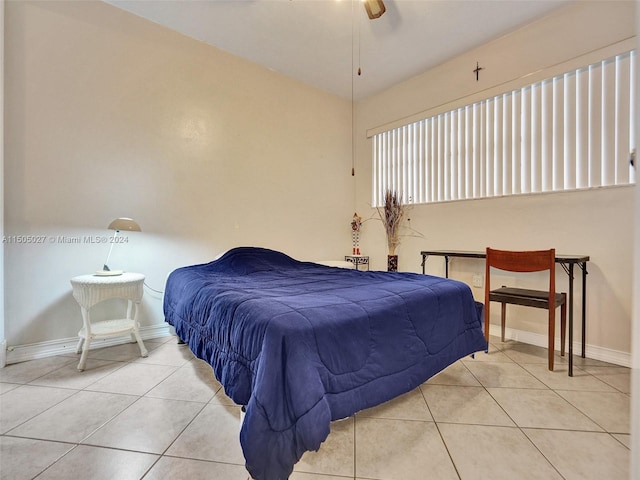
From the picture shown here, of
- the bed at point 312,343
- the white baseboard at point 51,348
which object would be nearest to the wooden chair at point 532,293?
the bed at point 312,343

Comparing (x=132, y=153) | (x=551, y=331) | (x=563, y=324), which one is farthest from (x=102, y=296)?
(x=563, y=324)

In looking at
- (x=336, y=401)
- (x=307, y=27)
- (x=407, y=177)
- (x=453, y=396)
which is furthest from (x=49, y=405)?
(x=407, y=177)

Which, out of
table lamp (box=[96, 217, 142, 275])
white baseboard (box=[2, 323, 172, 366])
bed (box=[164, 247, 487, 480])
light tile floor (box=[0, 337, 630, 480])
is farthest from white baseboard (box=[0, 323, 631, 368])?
bed (box=[164, 247, 487, 480])

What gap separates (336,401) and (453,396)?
37.0 inches

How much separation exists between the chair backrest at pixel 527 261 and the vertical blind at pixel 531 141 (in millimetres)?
783

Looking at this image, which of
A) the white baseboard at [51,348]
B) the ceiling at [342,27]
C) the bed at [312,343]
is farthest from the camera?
the ceiling at [342,27]

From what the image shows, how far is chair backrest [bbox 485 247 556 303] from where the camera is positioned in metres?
1.96

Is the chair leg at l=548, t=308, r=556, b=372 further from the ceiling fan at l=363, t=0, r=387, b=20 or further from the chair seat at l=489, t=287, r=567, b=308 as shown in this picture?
the ceiling fan at l=363, t=0, r=387, b=20

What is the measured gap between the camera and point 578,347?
2.30m

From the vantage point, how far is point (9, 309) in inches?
82.0

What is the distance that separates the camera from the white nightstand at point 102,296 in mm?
2004

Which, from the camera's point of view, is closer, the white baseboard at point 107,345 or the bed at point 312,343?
the bed at point 312,343

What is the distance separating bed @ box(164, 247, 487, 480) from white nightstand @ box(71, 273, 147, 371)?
16.6 inches

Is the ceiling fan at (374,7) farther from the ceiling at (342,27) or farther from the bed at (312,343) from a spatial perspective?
the bed at (312,343)
